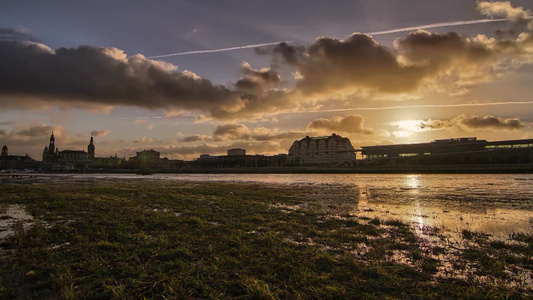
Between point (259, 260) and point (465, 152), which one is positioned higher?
point (465, 152)

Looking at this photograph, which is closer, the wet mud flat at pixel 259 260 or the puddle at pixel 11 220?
the wet mud flat at pixel 259 260

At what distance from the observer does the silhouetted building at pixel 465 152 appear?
419ft

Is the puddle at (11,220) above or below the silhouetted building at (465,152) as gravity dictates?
below

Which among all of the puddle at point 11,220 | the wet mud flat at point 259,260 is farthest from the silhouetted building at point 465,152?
the puddle at point 11,220

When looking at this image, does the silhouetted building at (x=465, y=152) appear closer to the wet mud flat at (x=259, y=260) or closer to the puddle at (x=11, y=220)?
the wet mud flat at (x=259, y=260)

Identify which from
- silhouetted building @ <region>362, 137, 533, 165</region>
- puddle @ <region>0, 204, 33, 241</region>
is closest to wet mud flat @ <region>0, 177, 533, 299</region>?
puddle @ <region>0, 204, 33, 241</region>

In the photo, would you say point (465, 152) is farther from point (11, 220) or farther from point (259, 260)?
point (11, 220)

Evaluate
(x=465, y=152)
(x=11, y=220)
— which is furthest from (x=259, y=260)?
(x=465, y=152)

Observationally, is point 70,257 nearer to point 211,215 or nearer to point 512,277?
point 211,215

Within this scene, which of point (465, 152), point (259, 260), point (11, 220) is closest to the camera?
point (259, 260)

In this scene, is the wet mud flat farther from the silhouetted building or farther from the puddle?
the silhouetted building

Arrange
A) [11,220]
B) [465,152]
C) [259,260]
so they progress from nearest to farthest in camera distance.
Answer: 1. [259,260]
2. [11,220]
3. [465,152]

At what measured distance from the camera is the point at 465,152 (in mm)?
141875

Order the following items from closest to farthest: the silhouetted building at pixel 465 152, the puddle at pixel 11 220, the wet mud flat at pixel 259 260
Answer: the wet mud flat at pixel 259 260 → the puddle at pixel 11 220 → the silhouetted building at pixel 465 152
